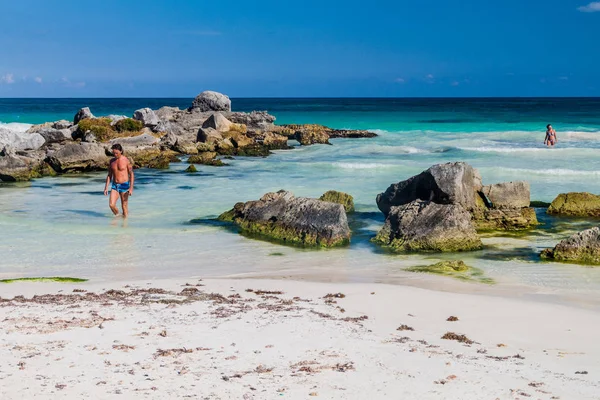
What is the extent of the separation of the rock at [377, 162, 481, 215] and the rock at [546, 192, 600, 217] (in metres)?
1.96

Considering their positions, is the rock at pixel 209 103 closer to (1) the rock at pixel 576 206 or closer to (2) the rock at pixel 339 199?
→ (2) the rock at pixel 339 199

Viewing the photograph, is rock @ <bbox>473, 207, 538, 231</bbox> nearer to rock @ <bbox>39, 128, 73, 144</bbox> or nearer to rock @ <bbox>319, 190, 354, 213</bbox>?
rock @ <bbox>319, 190, 354, 213</bbox>

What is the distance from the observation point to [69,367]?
552 cm

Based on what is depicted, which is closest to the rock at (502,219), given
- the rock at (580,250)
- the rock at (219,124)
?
the rock at (580,250)

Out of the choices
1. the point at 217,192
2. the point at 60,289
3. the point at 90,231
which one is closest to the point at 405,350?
the point at 60,289

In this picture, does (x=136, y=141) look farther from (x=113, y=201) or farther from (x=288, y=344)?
(x=288, y=344)

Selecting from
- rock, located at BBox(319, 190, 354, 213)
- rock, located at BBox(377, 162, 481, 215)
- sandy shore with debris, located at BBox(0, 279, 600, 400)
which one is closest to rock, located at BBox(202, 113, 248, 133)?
rock, located at BBox(319, 190, 354, 213)

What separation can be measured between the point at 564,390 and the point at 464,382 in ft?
2.32

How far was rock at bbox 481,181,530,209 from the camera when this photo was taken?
1406 cm

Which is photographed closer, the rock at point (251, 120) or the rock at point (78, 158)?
the rock at point (78, 158)

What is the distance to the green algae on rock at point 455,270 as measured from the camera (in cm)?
982

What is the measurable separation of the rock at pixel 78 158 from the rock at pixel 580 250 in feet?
55.1

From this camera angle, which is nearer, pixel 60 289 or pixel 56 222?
pixel 60 289

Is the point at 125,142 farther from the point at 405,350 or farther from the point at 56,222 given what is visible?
the point at 405,350
